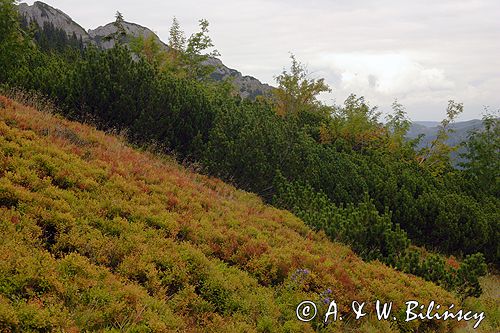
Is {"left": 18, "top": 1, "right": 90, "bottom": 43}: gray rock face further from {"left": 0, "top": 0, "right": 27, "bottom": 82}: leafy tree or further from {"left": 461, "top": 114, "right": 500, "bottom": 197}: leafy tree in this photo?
{"left": 461, "top": 114, "right": 500, "bottom": 197}: leafy tree

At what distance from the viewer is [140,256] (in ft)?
18.3

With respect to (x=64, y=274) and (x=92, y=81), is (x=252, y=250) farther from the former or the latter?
(x=92, y=81)

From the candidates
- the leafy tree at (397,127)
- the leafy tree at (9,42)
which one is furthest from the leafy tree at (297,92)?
the leafy tree at (9,42)

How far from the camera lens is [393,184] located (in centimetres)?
1418

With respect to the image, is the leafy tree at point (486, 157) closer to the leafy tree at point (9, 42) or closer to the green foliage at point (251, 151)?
the green foliage at point (251, 151)

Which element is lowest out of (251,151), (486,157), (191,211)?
(191,211)

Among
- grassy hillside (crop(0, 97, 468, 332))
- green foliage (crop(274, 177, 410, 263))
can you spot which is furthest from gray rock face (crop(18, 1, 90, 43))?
green foliage (crop(274, 177, 410, 263))

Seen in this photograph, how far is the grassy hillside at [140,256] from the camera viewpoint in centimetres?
430

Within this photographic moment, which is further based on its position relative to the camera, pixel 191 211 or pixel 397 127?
pixel 397 127

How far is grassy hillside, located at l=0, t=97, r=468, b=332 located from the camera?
14.1 ft

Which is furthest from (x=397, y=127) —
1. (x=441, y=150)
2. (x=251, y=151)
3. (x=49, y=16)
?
(x=49, y=16)

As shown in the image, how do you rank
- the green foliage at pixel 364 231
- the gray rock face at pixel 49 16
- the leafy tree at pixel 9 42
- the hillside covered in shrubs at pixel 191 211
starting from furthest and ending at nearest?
the gray rock face at pixel 49 16 < the leafy tree at pixel 9 42 < the green foliage at pixel 364 231 < the hillside covered in shrubs at pixel 191 211

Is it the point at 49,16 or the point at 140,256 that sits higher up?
the point at 49,16

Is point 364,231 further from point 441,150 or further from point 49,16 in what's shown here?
point 49,16
